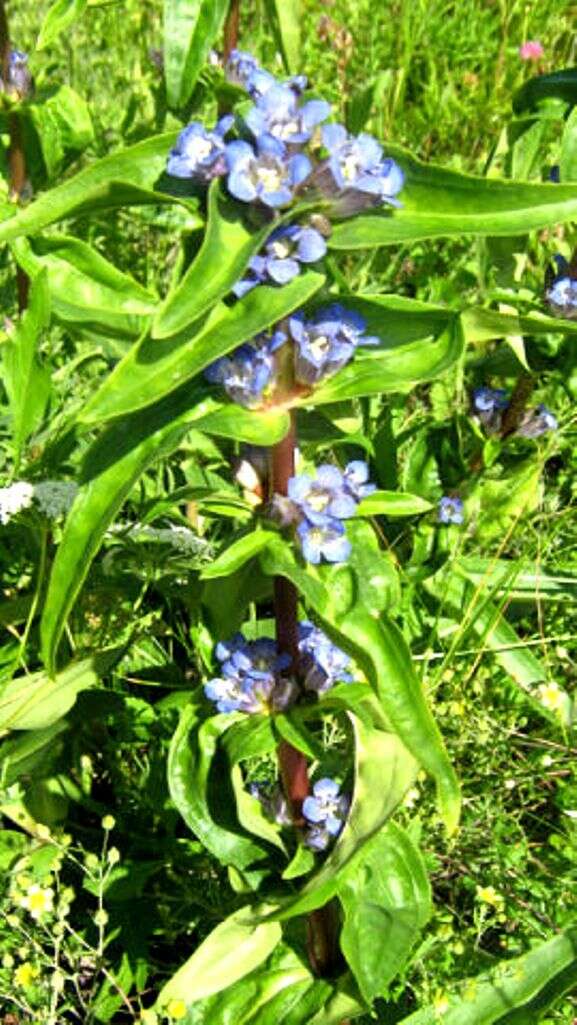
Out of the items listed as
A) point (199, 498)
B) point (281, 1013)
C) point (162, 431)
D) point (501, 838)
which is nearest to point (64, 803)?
point (281, 1013)

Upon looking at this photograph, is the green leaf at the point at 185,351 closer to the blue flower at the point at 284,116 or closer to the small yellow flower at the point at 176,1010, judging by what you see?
the blue flower at the point at 284,116

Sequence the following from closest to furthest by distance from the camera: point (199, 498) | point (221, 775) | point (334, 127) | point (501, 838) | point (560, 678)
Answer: point (334, 127) → point (199, 498) → point (221, 775) → point (501, 838) → point (560, 678)

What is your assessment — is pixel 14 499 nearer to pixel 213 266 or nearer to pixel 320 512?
pixel 320 512

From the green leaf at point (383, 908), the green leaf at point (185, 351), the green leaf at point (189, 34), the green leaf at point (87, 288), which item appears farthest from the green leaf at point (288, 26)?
the green leaf at point (383, 908)

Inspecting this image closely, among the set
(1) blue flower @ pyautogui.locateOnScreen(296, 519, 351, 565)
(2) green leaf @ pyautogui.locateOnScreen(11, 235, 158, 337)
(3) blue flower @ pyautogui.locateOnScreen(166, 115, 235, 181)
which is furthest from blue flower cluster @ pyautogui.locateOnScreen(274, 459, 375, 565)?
(3) blue flower @ pyautogui.locateOnScreen(166, 115, 235, 181)

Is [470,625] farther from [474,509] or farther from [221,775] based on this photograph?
[221,775]

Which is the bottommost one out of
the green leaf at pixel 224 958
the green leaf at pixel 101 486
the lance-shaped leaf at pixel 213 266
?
the green leaf at pixel 224 958

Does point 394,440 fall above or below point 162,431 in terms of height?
below
